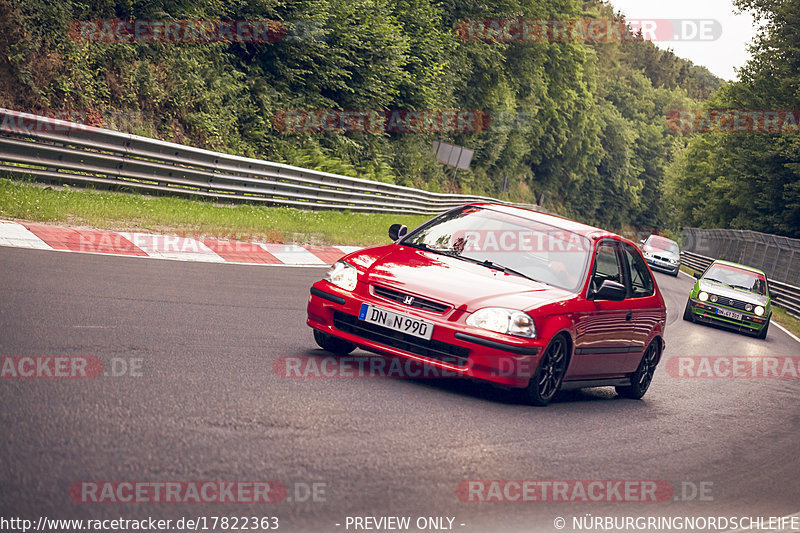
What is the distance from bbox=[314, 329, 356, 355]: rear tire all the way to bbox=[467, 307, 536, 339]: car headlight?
4.40 ft

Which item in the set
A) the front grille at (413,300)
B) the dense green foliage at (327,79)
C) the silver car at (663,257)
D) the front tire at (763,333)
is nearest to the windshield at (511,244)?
the front grille at (413,300)

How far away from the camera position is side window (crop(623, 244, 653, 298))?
9.14 meters

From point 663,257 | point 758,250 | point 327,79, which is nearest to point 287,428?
point 327,79

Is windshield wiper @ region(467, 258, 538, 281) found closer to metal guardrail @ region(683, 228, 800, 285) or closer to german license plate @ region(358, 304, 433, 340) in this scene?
german license plate @ region(358, 304, 433, 340)

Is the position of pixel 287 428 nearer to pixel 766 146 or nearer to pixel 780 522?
pixel 780 522

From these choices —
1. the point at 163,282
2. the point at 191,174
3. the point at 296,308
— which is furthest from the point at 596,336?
the point at 191,174

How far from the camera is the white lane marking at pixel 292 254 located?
15.2 m

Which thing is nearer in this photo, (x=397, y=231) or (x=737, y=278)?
(x=397, y=231)

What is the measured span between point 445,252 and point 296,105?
21.5 meters

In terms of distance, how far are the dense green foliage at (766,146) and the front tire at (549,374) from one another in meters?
43.8

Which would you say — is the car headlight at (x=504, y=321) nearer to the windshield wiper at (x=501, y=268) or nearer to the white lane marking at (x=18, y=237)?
the windshield wiper at (x=501, y=268)

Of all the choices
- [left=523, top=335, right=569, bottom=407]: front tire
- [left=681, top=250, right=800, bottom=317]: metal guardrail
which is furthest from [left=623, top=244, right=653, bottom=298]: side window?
[left=681, top=250, right=800, bottom=317]: metal guardrail

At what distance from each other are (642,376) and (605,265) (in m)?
1.45

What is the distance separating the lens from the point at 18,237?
10883mm
